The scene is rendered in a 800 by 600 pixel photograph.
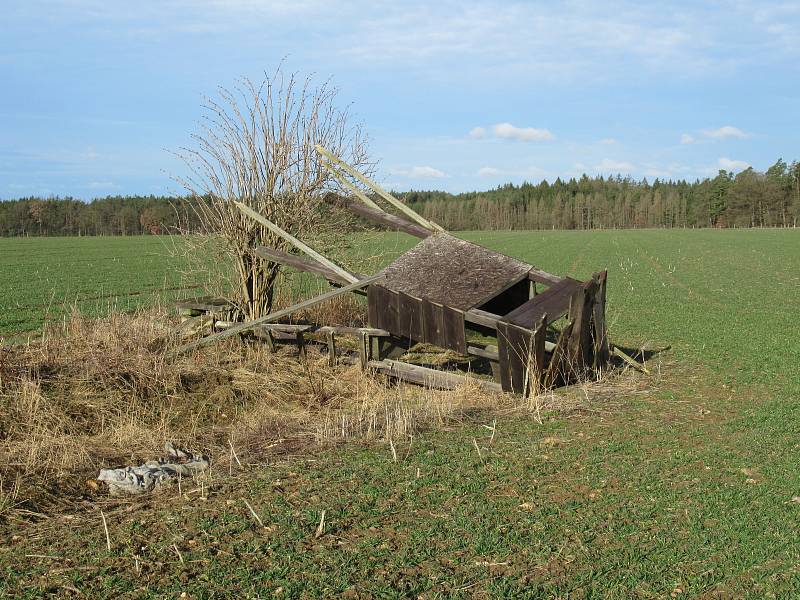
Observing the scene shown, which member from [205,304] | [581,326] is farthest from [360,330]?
[205,304]

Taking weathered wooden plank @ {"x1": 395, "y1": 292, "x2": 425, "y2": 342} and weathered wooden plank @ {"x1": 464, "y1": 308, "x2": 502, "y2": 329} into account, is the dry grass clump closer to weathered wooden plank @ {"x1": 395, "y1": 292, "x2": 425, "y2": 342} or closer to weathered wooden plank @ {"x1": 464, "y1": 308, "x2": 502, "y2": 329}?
weathered wooden plank @ {"x1": 395, "y1": 292, "x2": 425, "y2": 342}

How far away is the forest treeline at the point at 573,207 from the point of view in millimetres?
112312

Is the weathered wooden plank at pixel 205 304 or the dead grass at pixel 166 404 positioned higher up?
the weathered wooden plank at pixel 205 304

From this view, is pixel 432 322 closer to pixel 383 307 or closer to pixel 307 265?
pixel 383 307

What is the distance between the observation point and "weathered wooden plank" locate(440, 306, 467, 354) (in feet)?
28.7

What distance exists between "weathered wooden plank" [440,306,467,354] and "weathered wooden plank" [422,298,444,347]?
0.18 ft

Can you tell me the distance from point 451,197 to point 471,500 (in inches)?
7228

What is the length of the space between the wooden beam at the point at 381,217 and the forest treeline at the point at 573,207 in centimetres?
8582

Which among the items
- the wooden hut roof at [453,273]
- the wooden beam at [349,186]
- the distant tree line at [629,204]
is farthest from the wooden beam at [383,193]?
the distant tree line at [629,204]

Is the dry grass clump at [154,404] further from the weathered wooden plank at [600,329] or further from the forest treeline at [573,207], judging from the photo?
the forest treeline at [573,207]

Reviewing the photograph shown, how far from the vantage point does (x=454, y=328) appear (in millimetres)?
8805

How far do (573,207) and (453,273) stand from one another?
15806 cm

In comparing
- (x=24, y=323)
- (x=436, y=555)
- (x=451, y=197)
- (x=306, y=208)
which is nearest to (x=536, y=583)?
(x=436, y=555)

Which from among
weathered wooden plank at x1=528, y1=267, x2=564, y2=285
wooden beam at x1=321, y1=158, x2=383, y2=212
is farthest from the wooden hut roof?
wooden beam at x1=321, y1=158, x2=383, y2=212
